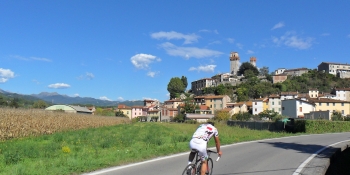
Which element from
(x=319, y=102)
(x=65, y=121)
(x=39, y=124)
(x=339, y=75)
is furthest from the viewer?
(x=339, y=75)

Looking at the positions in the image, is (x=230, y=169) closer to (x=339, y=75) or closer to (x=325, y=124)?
(x=325, y=124)

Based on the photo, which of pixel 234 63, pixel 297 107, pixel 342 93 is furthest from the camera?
pixel 234 63

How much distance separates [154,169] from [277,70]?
19576 cm

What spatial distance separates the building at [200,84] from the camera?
554 ft

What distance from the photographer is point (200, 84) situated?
580 ft

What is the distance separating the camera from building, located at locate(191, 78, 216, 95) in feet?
554

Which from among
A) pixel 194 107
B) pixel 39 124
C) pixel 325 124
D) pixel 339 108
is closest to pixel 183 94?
pixel 194 107

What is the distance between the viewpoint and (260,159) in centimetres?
1267

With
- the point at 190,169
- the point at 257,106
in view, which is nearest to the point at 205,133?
the point at 190,169

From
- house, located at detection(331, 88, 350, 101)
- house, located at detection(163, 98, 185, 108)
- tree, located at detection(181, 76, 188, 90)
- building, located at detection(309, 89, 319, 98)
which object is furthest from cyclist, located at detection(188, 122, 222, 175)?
tree, located at detection(181, 76, 188, 90)

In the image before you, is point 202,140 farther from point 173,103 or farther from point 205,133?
point 173,103

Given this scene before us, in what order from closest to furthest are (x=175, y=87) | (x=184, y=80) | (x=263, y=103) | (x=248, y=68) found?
(x=263, y=103) → (x=175, y=87) → (x=248, y=68) → (x=184, y=80)

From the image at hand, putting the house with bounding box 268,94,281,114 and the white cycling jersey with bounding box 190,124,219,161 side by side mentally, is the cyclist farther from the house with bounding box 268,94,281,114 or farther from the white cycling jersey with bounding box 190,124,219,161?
the house with bounding box 268,94,281,114

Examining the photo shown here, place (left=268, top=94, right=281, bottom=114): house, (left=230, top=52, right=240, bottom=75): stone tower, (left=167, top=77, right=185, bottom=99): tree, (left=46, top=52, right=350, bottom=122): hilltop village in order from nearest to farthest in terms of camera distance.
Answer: (left=46, top=52, right=350, bottom=122): hilltop village
(left=268, top=94, right=281, bottom=114): house
(left=167, top=77, right=185, bottom=99): tree
(left=230, top=52, right=240, bottom=75): stone tower
